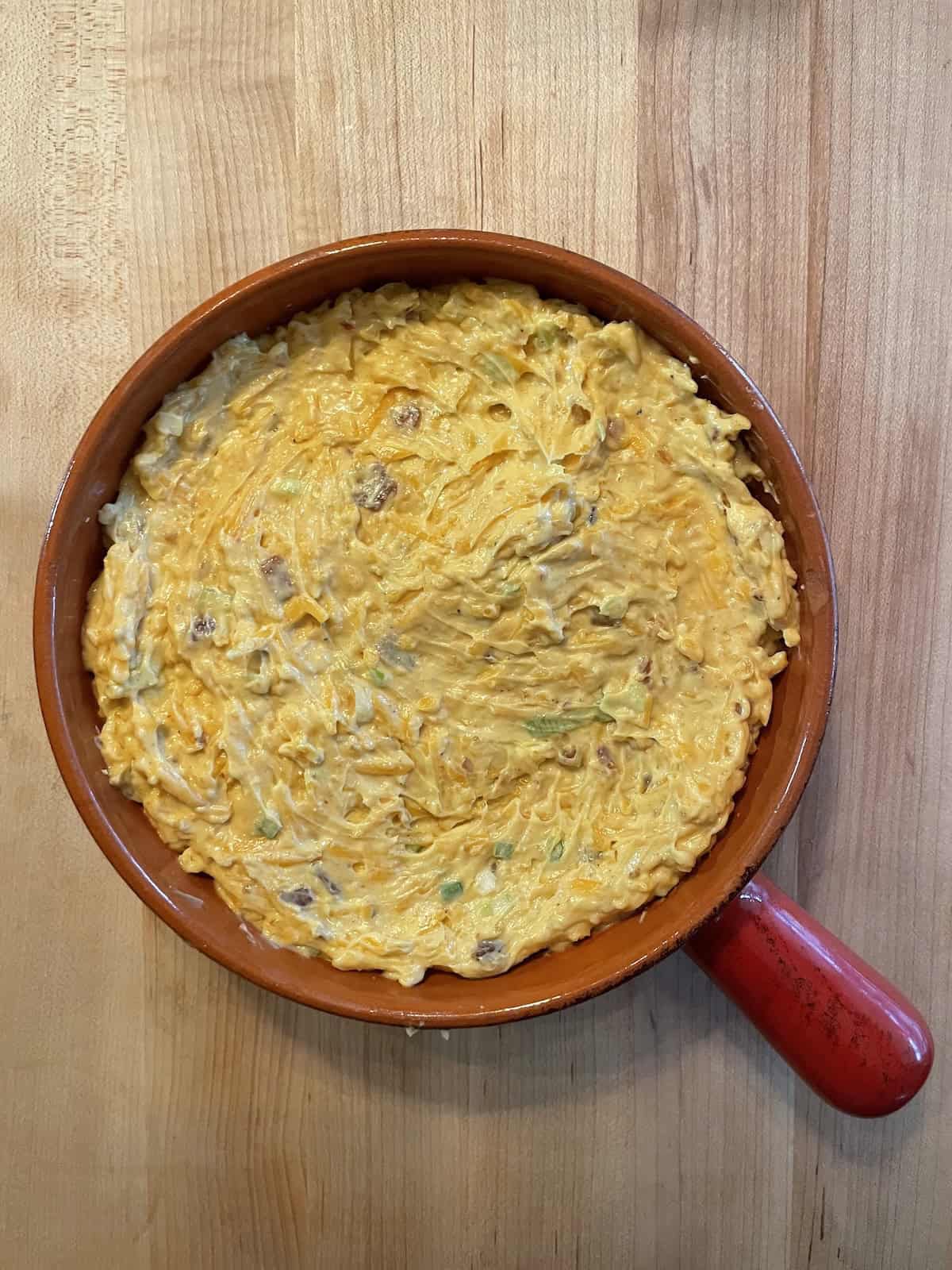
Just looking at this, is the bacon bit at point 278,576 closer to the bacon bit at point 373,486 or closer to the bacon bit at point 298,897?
the bacon bit at point 373,486

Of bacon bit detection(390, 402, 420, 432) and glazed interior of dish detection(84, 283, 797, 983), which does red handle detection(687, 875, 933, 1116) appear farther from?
bacon bit detection(390, 402, 420, 432)

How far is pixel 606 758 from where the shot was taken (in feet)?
4.10

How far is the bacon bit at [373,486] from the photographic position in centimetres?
122

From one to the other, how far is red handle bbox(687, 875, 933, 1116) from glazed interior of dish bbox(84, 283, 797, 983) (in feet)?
0.37

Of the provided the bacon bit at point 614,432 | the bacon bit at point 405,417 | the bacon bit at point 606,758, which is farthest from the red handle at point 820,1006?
the bacon bit at point 405,417

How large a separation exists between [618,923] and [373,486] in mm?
643

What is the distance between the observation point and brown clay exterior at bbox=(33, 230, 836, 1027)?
1121mm

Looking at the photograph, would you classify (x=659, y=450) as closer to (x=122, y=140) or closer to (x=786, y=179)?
(x=786, y=179)

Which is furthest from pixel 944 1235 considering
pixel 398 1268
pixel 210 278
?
pixel 210 278

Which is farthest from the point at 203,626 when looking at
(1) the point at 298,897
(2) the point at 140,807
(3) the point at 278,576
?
(1) the point at 298,897

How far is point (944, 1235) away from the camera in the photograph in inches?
58.6

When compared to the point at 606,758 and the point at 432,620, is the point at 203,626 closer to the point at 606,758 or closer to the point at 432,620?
the point at 432,620

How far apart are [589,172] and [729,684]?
757 mm

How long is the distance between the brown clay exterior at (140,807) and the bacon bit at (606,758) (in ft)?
0.54
